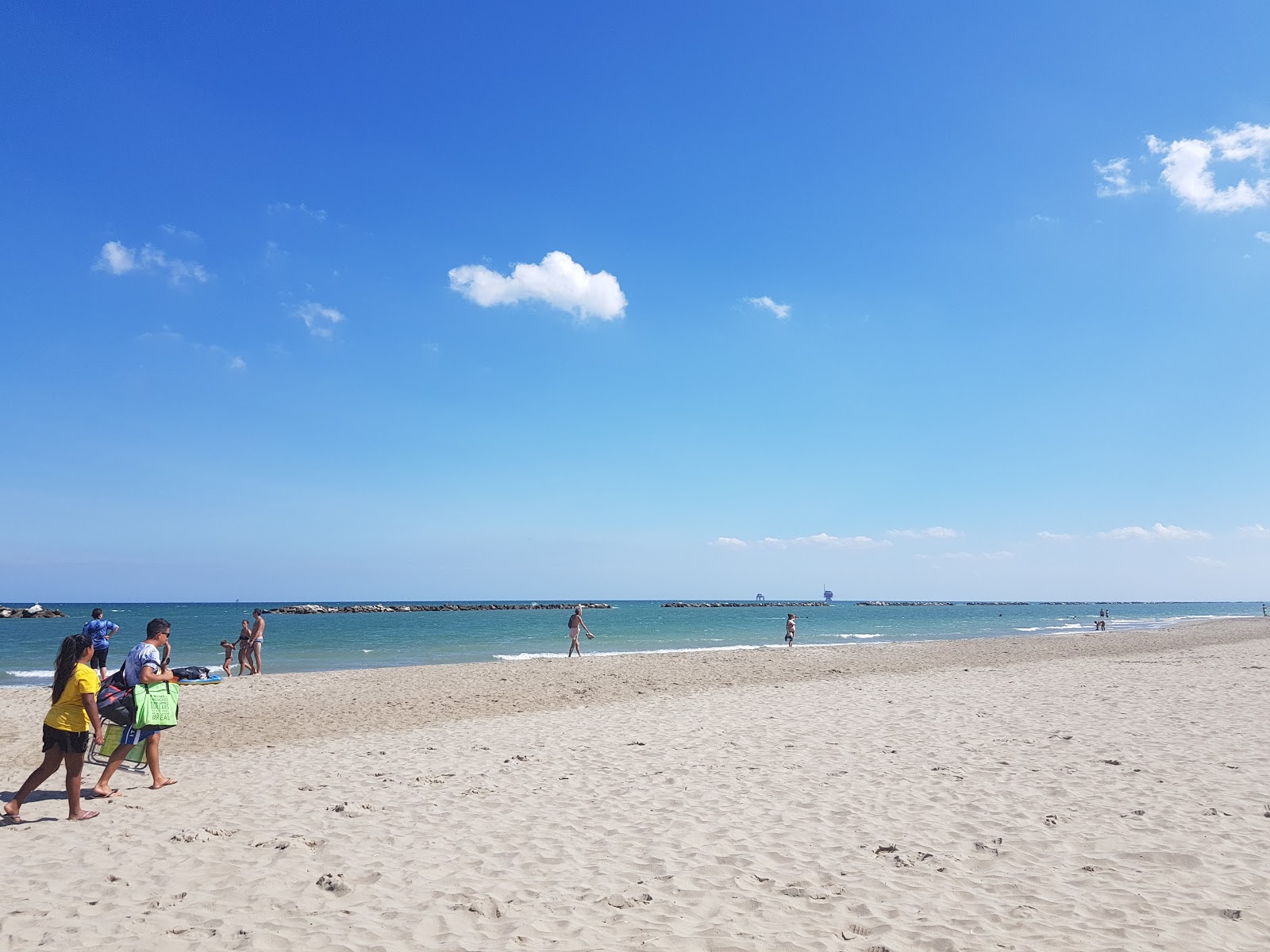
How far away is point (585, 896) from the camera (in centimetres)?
502

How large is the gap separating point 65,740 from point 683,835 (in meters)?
5.74

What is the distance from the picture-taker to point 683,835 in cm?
617

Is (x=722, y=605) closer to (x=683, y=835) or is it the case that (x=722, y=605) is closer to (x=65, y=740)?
(x=683, y=835)

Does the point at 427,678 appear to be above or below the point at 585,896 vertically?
below

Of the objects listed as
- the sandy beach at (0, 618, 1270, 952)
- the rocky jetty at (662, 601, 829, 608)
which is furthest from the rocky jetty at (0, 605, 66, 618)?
the rocky jetty at (662, 601, 829, 608)

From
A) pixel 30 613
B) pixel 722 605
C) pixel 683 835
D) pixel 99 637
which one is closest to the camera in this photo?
pixel 683 835

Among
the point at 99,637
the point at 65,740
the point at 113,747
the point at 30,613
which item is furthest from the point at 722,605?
the point at 65,740

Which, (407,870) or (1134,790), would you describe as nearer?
(407,870)

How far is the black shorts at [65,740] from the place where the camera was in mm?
6656

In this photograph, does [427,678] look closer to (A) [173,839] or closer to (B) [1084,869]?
(A) [173,839]

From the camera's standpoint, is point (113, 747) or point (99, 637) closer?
point (113, 747)

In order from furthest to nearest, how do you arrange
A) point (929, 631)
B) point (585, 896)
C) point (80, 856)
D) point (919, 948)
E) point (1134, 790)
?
point (929, 631) → point (1134, 790) → point (80, 856) → point (585, 896) → point (919, 948)

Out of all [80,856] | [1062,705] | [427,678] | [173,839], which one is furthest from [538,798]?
[427,678]

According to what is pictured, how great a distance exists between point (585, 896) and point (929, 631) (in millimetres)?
54319
